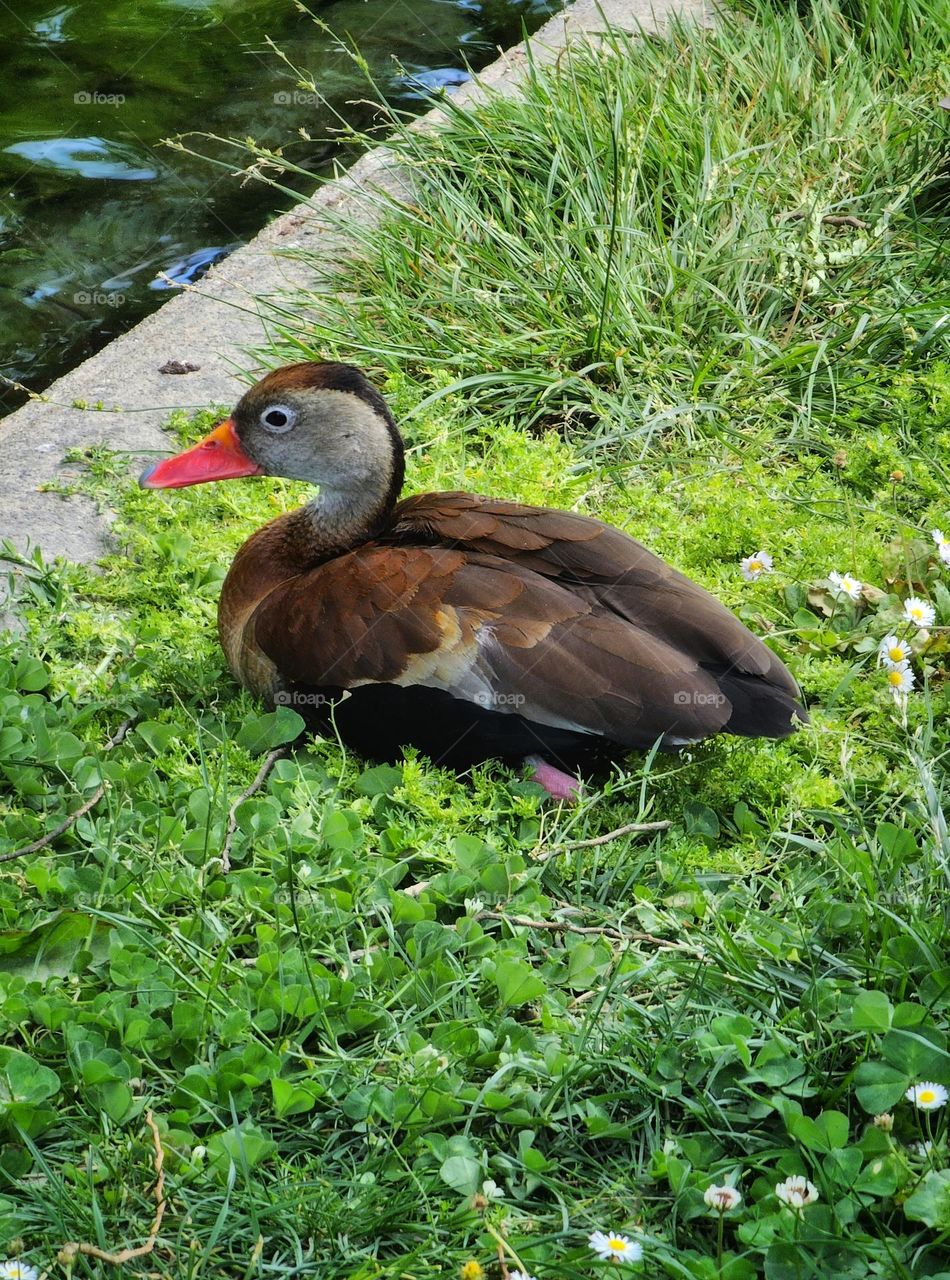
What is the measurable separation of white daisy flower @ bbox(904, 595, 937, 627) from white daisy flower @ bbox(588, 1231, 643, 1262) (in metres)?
1.83

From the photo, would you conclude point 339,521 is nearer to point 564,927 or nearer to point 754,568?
point 754,568

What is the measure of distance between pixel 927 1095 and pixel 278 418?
88.0 inches

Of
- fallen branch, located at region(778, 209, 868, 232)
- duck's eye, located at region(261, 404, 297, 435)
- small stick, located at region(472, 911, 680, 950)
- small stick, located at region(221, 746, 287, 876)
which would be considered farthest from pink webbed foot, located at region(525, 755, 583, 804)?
fallen branch, located at region(778, 209, 868, 232)

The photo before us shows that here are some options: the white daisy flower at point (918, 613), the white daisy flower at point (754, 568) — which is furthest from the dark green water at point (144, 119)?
the white daisy flower at point (918, 613)

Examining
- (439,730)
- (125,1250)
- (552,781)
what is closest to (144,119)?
(439,730)

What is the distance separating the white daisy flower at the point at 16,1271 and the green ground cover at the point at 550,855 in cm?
4

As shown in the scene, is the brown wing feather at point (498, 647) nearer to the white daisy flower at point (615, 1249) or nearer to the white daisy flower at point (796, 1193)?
the white daisy flower at point (796, 1193)

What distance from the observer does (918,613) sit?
3418mm

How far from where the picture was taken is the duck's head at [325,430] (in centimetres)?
344

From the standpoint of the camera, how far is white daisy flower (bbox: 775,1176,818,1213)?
211 cm

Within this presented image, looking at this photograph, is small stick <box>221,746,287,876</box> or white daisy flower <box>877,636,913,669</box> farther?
white daisy flower <box>877,636,913,669</box>

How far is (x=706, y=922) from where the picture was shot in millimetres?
2777

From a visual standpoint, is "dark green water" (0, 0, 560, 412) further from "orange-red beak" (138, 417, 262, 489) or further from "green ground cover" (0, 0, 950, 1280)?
"orange-red beak" (138, 417, 262, 489)

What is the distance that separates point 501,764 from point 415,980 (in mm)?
693
